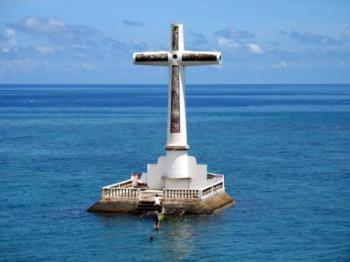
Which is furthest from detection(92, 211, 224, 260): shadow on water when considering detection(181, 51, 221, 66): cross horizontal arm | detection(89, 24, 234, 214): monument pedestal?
detection(181, 51, 221, 66): cross horizontal arm

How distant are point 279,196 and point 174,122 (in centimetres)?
1095

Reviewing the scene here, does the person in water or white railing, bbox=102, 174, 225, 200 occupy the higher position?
white railing, bbox=102, 174, 225, 200

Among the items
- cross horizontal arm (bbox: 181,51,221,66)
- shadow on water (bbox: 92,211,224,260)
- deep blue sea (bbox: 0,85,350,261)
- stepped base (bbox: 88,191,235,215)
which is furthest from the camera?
cross horizontal arm (bbox: 181,51,221,66)

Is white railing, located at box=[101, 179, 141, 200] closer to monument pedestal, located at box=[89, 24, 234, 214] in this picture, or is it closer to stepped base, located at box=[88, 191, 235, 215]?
monument pedestal, located at box=[89, 24, 234, 214]

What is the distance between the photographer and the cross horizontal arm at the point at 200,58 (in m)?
54.6

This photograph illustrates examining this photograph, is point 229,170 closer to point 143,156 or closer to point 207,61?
point 143,156

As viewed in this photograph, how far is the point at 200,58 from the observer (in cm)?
5500

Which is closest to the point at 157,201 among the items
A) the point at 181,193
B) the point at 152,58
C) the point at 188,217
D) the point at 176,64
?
the point at 181,193

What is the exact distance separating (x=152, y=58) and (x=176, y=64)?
132 centimetres

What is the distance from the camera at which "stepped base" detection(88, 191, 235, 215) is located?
53.8 meters

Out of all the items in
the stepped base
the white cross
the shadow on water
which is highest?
the white cross

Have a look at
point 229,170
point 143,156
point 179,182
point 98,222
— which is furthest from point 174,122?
point 143,156

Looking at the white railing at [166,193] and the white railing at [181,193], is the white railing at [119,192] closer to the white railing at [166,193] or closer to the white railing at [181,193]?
the white railing at [166,193]

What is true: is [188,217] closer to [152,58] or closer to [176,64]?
[176,64]
